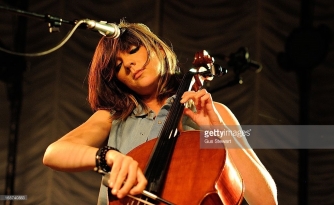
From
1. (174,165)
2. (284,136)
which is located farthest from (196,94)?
Result: (284,136)

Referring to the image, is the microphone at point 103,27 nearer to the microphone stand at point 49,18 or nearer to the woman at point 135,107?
the microphone stand at point 49,18

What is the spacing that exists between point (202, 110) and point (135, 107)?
0.30 m

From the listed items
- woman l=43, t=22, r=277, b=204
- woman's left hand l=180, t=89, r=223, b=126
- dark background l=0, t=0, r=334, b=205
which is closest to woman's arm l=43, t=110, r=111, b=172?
woman l=43, t=22, r=277, b=204

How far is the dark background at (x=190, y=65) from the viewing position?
117 inches

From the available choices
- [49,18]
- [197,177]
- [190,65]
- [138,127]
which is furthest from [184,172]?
[190,65]

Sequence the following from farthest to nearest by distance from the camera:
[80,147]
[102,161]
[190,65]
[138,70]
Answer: [190,65], [138,70], [80,147], [102,161]

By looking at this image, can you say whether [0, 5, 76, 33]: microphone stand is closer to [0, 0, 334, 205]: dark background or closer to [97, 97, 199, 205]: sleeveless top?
[97, 97, 199, 205]: sleeveless top

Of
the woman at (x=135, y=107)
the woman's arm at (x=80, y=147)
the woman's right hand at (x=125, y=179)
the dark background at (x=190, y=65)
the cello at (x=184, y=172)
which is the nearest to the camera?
the woman's right hand at (x=125, y=179)

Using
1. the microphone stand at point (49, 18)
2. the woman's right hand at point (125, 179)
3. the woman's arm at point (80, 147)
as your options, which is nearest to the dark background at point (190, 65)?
the woman's arm at point (80, 147)

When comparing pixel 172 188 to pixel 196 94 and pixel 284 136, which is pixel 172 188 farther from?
pixel 284 136

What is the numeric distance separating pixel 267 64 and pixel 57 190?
1590 mm

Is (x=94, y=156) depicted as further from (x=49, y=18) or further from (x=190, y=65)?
(x=190, y=65)

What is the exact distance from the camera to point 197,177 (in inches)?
51.0

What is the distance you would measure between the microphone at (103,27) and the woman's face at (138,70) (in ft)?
0.94
